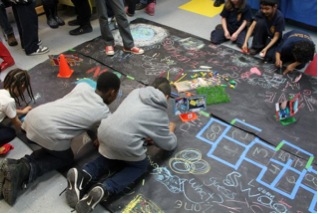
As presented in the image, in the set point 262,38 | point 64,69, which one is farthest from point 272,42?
point 64,69

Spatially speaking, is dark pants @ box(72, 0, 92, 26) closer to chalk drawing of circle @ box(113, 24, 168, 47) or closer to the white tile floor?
the white tile floor

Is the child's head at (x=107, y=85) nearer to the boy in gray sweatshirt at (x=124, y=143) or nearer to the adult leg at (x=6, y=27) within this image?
the boy in gray sweatshirt at (x=124, y=143)

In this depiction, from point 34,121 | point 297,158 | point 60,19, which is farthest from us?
point 60,19

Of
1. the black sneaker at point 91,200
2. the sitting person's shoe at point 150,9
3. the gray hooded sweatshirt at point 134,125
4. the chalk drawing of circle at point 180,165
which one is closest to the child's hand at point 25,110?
the gray hooded sweatshirt at point 134,125

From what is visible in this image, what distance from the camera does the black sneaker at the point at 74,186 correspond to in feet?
5.48

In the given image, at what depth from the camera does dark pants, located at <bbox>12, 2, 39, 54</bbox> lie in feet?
9.26

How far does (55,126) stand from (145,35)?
76.8 inches

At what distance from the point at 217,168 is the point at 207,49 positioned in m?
1.53

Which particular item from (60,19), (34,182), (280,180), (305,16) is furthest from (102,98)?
(305,16)

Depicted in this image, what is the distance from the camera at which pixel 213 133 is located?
2.13 metres

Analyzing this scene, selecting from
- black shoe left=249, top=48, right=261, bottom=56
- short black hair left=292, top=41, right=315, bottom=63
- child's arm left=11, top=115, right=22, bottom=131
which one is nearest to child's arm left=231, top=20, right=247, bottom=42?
black shoe left=249, top=48, right=261, bottom=56

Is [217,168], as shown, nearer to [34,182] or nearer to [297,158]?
[297,158]

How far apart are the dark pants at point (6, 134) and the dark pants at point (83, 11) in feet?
6.04

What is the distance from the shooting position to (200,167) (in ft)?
6.24
